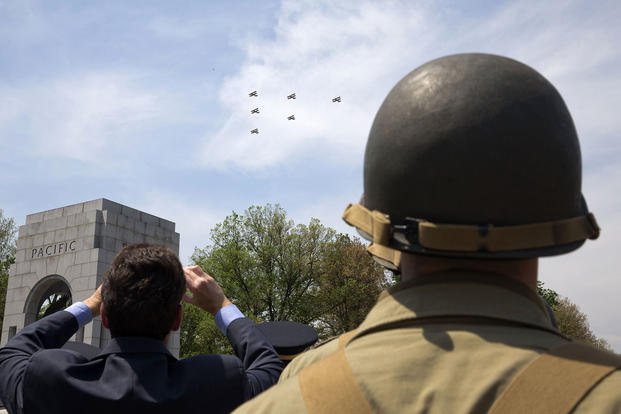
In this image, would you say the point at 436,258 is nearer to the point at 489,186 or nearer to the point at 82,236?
the point at 489,186

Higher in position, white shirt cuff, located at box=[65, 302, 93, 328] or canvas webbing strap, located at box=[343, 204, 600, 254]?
white shirt cuff, located at box=[65, 302, 93, 328]

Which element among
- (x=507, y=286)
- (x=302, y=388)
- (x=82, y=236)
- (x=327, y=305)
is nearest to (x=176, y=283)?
(x=302, y=388)

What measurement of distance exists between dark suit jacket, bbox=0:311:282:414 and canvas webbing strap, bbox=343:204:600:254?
4.28 feet

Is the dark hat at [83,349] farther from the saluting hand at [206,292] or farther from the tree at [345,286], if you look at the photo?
the tree at [345,286]

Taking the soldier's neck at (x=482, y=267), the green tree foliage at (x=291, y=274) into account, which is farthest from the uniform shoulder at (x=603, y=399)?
the green tree foliage at (x=291, y=274)

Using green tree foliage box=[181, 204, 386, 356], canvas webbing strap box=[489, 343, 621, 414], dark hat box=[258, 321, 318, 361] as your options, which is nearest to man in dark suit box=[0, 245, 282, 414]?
canvas webbing strap box=[489, 343, 621, 414]

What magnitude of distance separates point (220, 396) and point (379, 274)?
3851 centimetres

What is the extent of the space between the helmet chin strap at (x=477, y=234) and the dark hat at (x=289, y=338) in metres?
3.40

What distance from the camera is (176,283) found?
8.80ft

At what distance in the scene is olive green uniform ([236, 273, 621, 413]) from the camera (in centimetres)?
122

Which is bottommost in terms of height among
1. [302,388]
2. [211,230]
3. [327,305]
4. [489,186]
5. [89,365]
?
[302,388]

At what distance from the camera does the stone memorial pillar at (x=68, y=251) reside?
22438 mm

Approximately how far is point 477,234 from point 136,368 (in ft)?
5.36

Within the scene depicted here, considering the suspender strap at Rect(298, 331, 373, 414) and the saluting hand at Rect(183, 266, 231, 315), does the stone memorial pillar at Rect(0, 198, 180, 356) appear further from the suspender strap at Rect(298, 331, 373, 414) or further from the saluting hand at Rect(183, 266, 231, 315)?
the suspender strap at Rect(298, 331, 373, 414)
